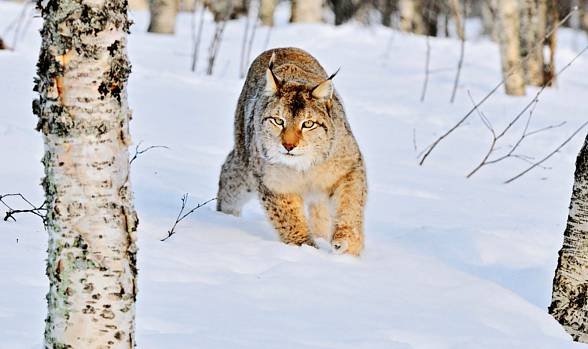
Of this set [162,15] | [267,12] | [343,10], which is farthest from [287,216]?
[343,10]

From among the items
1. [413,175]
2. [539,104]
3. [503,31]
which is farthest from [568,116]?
[413,175]

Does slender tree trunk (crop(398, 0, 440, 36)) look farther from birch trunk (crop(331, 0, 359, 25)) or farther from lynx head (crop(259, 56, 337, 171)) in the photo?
lynx head (crop(259, 56, 337, 171))

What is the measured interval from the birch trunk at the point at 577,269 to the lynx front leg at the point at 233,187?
205 cm

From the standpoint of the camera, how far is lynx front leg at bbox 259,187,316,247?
5.02 m

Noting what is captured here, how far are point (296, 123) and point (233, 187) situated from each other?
99 centimetres

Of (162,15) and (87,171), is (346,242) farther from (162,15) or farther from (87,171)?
(162,15)

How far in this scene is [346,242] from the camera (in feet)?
16.1

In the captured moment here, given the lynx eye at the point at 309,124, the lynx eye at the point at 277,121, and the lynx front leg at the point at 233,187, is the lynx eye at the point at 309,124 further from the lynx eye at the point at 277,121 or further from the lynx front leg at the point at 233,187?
the lynx front leg at the point at 233,187

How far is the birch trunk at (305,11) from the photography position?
16422 mm

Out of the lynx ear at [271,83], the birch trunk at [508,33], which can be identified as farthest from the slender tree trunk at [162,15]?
the lynx ear at [271,83]

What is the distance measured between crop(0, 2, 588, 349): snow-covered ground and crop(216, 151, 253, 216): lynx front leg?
0.15 meters

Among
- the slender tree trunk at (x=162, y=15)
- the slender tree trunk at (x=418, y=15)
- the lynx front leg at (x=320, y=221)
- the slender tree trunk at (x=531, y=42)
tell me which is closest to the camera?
the lynx front leg at (x=320, y=221)

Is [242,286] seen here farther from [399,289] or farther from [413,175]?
[413,175]

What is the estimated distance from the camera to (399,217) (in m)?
6.32
